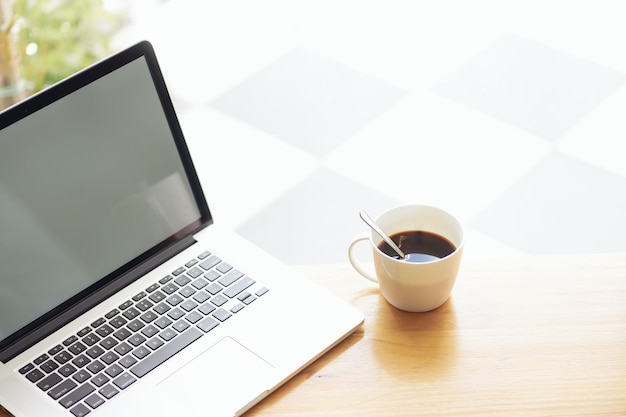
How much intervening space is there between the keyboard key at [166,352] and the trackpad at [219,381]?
2 cm

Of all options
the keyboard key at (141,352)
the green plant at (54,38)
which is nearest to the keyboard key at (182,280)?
the keyboard key at (141,352)

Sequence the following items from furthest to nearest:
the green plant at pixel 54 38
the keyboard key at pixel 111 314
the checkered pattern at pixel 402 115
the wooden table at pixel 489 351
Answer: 1. the green plant at pixel 54 38
2. the checkered pattern at pixel 402 115
3. the keyboard key at pixel 111 314
4. the wooden table at pixel 489 351

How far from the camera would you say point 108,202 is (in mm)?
1013

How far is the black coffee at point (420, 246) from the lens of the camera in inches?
39.9

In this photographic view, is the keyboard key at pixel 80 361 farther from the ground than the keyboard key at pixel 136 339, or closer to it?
farther from the ground

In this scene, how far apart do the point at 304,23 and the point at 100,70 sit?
73.6 inches

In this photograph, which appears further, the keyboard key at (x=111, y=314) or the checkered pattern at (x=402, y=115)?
the checkered pattern at (x=402, y=115)

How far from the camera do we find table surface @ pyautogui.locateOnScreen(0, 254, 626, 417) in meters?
0.90

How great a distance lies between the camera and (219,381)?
93 cm

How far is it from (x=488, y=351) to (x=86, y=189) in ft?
1.60

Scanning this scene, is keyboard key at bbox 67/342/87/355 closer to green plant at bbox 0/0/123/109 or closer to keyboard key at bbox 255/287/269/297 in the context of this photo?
keyboard key at bbox 255/287/269/297

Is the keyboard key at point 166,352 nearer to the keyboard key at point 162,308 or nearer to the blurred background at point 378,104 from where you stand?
the keyboard key at point 162,308

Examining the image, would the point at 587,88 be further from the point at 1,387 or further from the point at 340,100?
the point at 1,387

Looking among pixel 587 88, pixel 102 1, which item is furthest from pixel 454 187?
pixel 102 1
